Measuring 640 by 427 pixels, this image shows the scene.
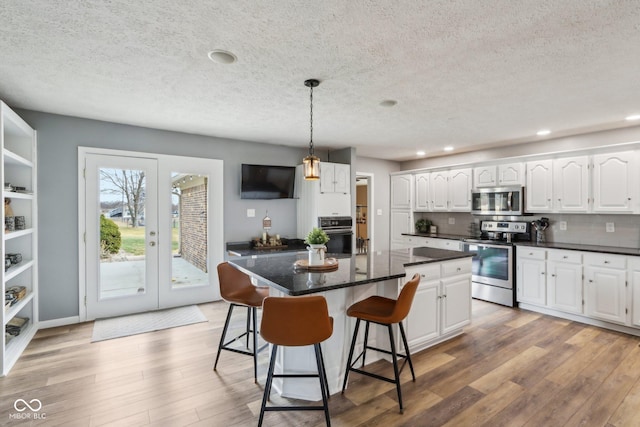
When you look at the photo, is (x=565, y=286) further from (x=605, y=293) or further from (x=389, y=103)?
(x=389, y=103)

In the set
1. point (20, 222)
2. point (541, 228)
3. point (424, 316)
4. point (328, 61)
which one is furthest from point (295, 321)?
point (541, 228)

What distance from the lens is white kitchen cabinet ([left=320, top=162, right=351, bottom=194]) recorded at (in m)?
5.16

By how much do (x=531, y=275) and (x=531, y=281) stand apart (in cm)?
8

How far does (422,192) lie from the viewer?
6.22 m

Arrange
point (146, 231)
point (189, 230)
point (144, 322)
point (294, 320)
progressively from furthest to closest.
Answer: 1. point (189, 230)
2. point (146, 231)
3. point (144, 322)
4. point (294, 320)

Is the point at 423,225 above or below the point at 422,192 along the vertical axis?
below

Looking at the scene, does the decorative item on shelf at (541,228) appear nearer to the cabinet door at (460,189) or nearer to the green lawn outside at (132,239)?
the cabinet door at (460,189)

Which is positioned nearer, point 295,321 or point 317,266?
point 295,321

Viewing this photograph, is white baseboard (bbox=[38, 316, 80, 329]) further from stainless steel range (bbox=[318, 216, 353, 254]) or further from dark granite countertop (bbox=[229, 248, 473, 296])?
stainless steel range (bbox=[318, 216, 353, 254])

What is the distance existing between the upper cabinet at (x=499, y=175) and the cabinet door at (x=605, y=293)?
1.56 meters

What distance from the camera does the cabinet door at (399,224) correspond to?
648 centimetres

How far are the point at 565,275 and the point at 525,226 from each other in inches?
38.7

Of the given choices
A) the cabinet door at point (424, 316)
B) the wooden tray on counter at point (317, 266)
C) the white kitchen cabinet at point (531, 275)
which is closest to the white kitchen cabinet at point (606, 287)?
the white kitchen cabinet at point (531, 275)

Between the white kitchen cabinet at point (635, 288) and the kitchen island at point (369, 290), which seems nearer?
the kitchen island at point (369, 290)
